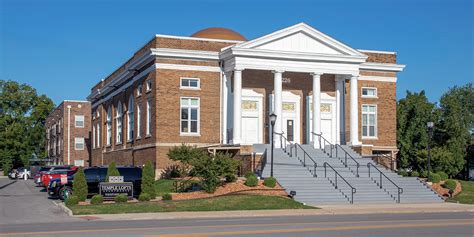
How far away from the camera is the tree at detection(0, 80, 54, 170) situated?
93.2 metres

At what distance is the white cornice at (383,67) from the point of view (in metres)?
46.0

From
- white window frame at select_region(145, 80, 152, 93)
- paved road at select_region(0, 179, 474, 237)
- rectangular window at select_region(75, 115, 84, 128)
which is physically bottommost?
paved road at select_region(0, 179, 474, 237)

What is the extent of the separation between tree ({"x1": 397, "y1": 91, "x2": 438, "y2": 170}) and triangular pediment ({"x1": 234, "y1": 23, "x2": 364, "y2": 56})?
43.2 feet

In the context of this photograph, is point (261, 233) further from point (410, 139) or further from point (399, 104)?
Answer: point (399, 104)

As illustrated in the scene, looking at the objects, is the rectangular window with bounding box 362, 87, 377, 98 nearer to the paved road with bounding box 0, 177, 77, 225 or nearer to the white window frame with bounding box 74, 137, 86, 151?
the paved road with bounding box 0, 177, 77, 225

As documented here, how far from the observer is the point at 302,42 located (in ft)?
137

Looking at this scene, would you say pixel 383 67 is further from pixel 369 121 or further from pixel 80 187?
pixel 80 187

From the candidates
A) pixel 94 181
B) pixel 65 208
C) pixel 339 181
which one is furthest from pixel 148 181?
pixel 339 181

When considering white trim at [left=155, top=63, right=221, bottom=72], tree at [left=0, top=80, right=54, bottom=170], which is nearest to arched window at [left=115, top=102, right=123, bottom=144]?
white trim at [left=155, top=63, right=221, bottom=72]

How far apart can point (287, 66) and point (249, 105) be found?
3885 mm

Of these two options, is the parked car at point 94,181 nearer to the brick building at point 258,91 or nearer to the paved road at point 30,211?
the paved road at point 30,211

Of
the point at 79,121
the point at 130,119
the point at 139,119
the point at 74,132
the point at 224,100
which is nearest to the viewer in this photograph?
the point at 224,100

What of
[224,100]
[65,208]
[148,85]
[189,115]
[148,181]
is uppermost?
[148,85]

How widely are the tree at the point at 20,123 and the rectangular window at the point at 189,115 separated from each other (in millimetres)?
57304
